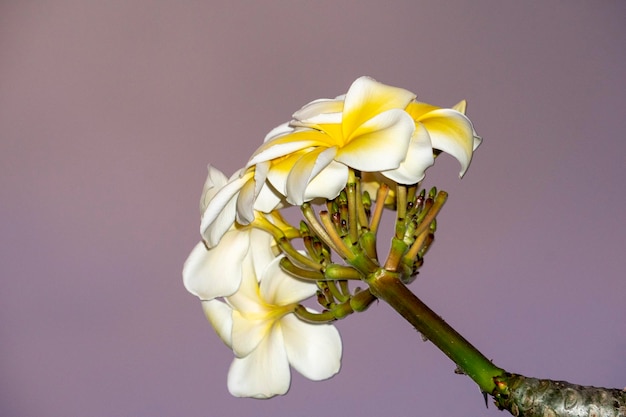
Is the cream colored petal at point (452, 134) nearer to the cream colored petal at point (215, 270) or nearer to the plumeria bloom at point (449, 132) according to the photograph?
the plumeria bloom at point (449, 132)

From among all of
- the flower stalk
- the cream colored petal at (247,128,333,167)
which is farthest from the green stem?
the cream colored petal at (247,128,333,167)

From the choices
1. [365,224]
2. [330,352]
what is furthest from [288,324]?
[365,224]

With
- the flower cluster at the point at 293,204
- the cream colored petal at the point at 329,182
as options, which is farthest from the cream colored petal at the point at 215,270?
the cream colored petal at the point at 329,182

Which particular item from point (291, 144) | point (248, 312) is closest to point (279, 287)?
point (248, 312)

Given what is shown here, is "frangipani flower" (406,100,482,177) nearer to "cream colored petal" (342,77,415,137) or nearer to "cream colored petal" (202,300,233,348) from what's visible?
"cream colored petal" (342,77,415,137)

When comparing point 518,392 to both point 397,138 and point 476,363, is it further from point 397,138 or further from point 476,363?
point 397,138

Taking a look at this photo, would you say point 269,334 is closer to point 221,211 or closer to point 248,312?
point 248,312

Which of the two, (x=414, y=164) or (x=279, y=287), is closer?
(x=414, y=164)
